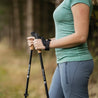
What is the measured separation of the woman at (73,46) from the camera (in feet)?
7.48

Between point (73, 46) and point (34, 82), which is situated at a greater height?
point (73, 46)

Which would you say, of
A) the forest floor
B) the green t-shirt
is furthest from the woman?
the forest floor

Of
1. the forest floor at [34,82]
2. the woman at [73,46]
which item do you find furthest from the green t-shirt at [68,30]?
the forest floor at [34,82]

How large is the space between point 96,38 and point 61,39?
14.3 ft

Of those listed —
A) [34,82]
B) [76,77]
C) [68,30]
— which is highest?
[68,30]

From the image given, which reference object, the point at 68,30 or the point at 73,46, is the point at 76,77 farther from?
the point at 68,30

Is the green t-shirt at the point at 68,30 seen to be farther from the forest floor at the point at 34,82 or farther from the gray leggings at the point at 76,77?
the forest floor at the point at 34,82

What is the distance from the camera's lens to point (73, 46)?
93.7 inches

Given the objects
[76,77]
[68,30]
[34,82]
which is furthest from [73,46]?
[34,82]

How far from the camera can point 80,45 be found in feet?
7.85

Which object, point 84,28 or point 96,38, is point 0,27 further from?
point 84,28

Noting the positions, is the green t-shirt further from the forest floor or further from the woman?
the forest floor

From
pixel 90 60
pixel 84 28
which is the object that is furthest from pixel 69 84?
pixel 84 28

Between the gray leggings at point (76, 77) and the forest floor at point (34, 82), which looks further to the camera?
the forest floor at point (34, 82)
